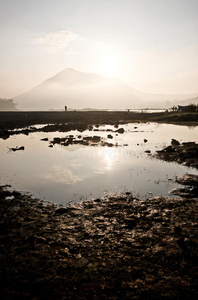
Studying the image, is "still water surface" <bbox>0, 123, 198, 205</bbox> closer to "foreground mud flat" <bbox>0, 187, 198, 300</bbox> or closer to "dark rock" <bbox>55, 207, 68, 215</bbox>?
"dark rock" <bbox>55, 207, 68, 215</bbox>

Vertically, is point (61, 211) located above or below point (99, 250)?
above

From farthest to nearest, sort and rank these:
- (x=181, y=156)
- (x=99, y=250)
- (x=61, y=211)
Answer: (x=181, y=156)
(x=61, y=211)
(x=99, y=250)

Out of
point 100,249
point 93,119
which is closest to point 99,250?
point 100,249

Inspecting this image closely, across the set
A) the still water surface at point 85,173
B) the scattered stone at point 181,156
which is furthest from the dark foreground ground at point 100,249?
the scattered stone at point 181,156

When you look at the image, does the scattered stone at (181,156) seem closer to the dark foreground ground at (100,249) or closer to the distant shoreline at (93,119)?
the dark foreground ground at (100,249)

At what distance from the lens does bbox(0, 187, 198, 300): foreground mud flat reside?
547 cm

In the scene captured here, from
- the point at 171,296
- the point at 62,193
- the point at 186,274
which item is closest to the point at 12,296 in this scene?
the point at 171,296

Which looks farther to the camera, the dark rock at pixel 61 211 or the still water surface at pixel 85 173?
the still water surface at pixel 85 173

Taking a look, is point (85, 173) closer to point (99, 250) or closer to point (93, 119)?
point (99, 250)

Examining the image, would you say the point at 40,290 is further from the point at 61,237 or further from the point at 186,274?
the point at 186,274

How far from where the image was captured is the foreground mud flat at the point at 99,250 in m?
5.47

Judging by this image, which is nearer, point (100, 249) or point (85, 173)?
point (100, 249)

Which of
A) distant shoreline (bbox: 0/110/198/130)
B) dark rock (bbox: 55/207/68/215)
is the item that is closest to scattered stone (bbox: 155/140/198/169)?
dark rock (bbox: 55/207/68/215)

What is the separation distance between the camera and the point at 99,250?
23.1 feet
